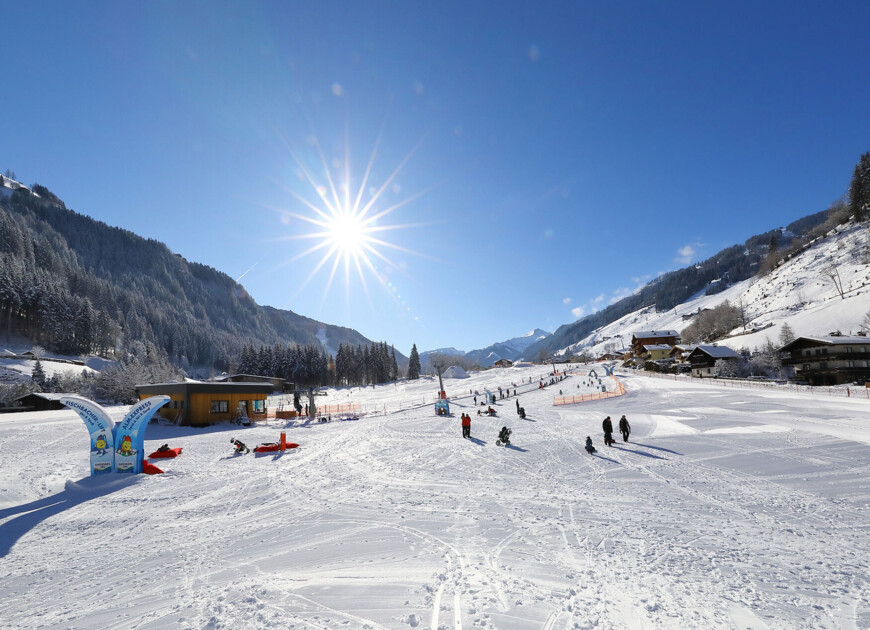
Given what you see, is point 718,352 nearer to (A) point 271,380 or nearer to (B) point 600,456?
(B) point 600,456

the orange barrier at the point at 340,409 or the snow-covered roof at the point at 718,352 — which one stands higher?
the snow-covered roof at the point at 718,352

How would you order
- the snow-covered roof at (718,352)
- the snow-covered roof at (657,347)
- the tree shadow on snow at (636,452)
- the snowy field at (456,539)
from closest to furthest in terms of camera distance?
1. the snowy field at (456,539)
2. the tree shadow on snow at (636,452)
3. the snow-covered roof at (718,352)
4. the snow-covered roof at (657,347)

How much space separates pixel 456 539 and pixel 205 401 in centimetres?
3160

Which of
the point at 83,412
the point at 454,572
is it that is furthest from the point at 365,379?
the point at 454,572

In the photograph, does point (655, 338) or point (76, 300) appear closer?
point (655, 338)

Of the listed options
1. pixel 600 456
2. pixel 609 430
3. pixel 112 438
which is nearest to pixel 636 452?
pixel 609 430

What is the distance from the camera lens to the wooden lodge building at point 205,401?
31250 mm

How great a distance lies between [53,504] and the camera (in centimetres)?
1158

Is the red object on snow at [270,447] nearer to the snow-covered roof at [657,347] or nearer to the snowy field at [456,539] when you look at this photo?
the snowy field at [456,539]

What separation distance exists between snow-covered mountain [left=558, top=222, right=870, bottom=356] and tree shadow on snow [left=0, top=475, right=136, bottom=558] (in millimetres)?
84148

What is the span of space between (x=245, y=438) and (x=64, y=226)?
25030cm

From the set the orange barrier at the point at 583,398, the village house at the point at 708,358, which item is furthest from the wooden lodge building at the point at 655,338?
the orange barrier at the point at 583,398

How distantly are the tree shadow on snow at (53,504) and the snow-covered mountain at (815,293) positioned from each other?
276ft

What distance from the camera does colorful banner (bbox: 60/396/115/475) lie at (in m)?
14.8
